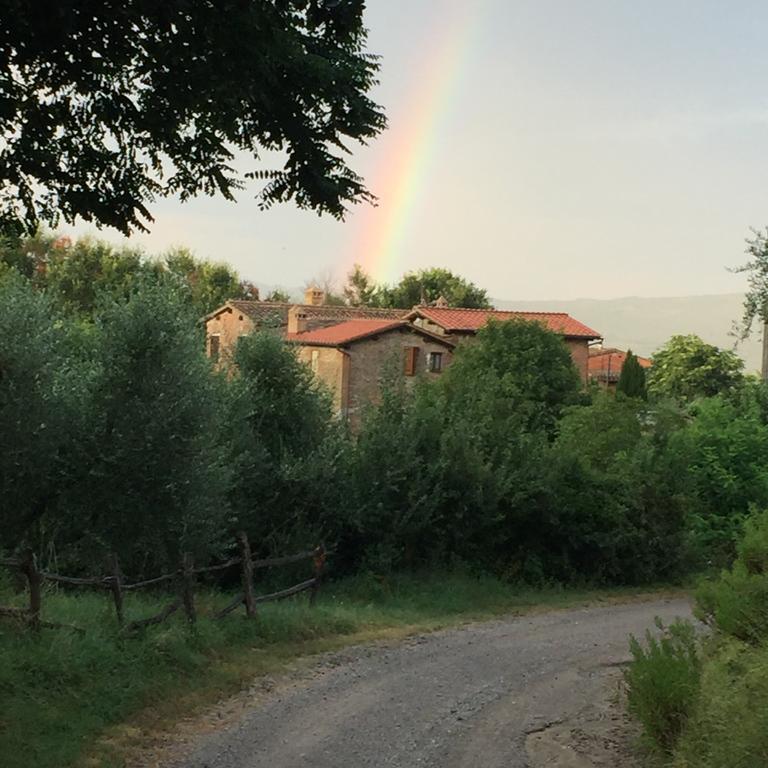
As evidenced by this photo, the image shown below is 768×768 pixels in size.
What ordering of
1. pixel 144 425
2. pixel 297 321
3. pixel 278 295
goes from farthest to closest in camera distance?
pixel 278 295, pixel 297 321, pixel 144 425

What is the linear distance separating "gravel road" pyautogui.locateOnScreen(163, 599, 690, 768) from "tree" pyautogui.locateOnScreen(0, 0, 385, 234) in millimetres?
5472

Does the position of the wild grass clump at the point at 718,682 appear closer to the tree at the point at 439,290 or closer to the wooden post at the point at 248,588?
the wooden post at the point at 248,588

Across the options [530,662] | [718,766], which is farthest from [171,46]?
[530,662]

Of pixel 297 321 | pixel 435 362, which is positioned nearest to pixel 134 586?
pixel 435 362

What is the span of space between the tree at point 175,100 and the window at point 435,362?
47.9 meters

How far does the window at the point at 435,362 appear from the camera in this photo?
55.3m

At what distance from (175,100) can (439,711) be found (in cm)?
766

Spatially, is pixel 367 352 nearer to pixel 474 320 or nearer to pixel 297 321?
pixel 297 321

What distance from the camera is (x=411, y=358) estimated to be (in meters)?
54.6

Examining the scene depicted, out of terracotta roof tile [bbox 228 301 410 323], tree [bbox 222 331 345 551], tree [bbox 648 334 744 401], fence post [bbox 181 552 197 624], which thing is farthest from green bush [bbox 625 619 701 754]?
tree [bbox 648 334 744 401]

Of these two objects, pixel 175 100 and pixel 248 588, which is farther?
pixel 248 588

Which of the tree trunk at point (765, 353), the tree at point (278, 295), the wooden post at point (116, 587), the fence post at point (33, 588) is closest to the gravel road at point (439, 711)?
the wooden post at point (116, 587)

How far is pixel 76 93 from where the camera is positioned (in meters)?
6.67

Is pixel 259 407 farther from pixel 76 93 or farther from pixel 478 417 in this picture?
pixel 76 93
